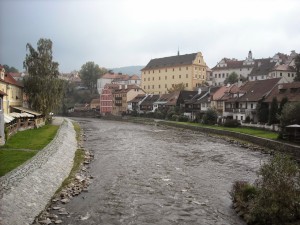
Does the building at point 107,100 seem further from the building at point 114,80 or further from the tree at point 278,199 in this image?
the tree at point 278,199

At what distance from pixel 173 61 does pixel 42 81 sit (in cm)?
6502

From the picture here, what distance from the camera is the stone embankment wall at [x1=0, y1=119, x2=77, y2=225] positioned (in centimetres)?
1478

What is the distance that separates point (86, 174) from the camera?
81.1 feet

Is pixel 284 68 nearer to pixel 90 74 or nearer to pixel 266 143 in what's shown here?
pixel 266 143

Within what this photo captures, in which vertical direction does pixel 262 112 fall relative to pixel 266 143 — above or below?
above

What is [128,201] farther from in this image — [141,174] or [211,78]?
[211,78]

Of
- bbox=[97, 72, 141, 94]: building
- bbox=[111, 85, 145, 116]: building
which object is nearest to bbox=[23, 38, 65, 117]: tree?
bbox=[111, 85, 145, 116]: building

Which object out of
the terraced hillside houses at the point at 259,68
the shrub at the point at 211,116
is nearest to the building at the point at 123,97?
the terraced hillside houses at the point at 259,68

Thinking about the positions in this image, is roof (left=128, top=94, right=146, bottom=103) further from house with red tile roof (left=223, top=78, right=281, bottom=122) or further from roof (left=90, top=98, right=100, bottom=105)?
house with red tile roof (left=223, top=78, right=281, bottom=122)

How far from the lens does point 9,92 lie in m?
48.5

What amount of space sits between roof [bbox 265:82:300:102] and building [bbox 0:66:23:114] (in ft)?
127

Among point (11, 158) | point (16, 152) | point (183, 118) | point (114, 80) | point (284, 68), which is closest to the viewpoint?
point (11, 158)

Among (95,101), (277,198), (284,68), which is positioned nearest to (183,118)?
(284,68)

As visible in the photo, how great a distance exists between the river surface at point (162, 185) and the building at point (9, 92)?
15.1m
